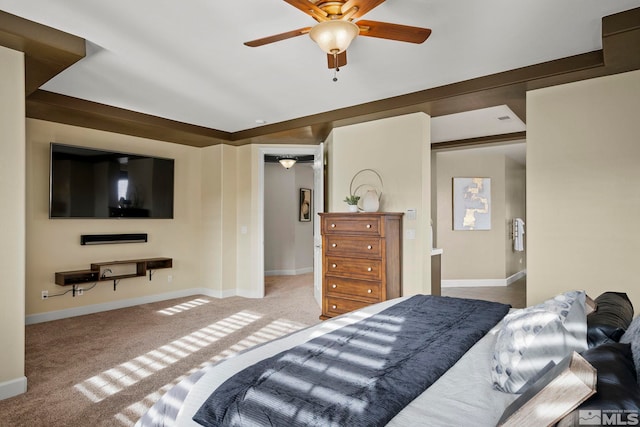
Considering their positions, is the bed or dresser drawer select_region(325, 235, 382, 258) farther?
dresser drawer select_region(325, 235, 382, 258)

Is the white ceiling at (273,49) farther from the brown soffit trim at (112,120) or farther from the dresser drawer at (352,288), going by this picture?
the dresser drawer at (352,288)

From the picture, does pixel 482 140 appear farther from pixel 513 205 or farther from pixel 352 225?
pixel 352 225

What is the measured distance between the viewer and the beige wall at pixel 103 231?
14.5 ft

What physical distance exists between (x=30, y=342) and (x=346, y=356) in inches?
149

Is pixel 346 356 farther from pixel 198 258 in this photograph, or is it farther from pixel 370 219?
pixel 198 258

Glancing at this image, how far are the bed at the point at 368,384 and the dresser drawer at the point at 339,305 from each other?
2293 millimetres

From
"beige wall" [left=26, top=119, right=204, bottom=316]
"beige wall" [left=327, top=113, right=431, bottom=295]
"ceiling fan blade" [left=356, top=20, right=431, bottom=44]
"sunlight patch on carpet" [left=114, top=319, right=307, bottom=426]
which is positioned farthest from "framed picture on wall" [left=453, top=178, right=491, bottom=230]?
"ceiling fan blade" [left=356, top=20, right=431, bottom=44]

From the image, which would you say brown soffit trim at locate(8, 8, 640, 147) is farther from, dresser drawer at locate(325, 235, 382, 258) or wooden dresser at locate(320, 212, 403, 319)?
dresser drawer at locate(325, 235, 382, 258)

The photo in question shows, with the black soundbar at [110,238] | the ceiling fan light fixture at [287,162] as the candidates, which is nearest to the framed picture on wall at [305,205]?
the ceiling fan light fixture at [287,162]

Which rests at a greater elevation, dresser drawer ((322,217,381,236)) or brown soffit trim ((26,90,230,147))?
brown soffit trim ((26,90,230,147))

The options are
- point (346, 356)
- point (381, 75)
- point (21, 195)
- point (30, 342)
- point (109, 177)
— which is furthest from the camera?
point (109, 177)

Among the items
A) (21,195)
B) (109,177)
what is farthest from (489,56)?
(109,177)

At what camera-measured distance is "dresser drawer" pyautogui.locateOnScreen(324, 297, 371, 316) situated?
403 centimetres

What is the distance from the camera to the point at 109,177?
16.4ft
